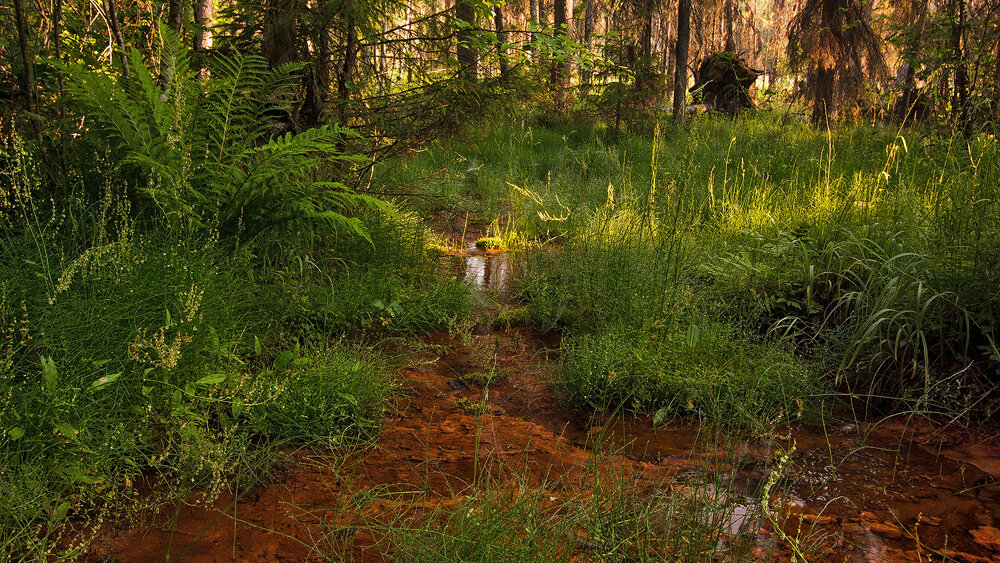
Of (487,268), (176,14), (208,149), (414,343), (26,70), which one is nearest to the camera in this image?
(26,70)

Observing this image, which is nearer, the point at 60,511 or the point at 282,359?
the point at 60,511

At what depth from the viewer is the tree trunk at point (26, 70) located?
3145mm

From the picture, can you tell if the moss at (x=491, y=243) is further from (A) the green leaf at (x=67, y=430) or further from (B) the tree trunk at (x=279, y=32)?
(A) the green leaf at (x=67, y=430)

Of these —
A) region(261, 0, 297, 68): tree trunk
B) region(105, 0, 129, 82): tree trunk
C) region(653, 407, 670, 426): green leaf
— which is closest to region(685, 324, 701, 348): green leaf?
region(653, 407, 670, 426): green leaf

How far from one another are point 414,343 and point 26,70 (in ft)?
8.72

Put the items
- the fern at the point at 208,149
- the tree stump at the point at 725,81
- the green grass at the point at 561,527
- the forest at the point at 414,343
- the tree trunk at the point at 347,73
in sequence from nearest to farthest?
the green grass at the point at 561,527 < the forest at the point at 414,343 < the fern at the point at 208,149 < the tree trunk at the point at 347,73 < the tree stump at the point at 725,81

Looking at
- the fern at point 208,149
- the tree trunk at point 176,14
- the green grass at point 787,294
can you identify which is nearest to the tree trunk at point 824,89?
the green grass at point 787,294

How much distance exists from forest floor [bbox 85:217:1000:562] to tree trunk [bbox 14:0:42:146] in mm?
2546

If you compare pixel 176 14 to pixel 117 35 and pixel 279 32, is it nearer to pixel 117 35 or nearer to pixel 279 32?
pixel 117 35

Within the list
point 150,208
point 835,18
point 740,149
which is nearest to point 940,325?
point 150,208

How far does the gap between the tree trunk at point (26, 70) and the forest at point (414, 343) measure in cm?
2

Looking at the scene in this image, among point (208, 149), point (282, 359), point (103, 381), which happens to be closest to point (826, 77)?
point (208, 149)

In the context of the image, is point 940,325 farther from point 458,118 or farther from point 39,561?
point 39,561

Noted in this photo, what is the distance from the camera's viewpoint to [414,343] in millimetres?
3684
